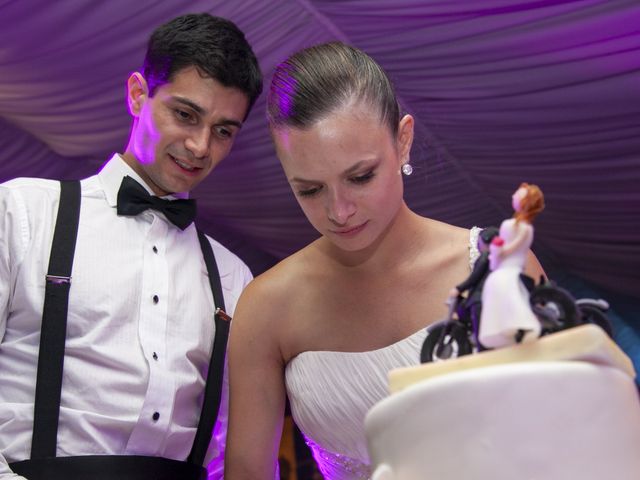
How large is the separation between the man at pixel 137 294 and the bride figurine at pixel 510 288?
110 cm

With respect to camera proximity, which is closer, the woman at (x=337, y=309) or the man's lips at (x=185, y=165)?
the woman at (x=337, y=309)

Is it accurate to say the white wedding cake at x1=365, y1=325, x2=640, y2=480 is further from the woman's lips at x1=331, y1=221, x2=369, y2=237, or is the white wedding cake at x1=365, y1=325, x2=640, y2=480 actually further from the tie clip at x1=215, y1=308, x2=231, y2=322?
the tie clip at x1=215, y1=308, x2=231, y2=322

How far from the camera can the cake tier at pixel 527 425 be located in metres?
1.04

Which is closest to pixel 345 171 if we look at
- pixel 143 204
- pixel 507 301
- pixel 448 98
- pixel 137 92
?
pixel 507 301

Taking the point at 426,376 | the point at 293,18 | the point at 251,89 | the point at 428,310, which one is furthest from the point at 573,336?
the point at 293,18

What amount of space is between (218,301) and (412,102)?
1.57m

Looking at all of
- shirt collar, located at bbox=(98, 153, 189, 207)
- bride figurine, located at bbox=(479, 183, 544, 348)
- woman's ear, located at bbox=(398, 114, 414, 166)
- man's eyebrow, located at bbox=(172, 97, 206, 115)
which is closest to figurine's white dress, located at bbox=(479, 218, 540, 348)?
bride figurine, located at bbox=(479, 183, 544, 348)

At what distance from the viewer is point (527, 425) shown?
1047 mm

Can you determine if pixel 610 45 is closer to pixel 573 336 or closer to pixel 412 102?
pixel 412 102

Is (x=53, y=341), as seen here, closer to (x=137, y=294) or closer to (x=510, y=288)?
(x=137, y=294)

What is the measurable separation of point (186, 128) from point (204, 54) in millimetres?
199

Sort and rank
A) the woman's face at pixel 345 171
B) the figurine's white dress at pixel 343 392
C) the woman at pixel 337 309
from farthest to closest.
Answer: the figurine's white dress at pixel 343 392 < the woman at pixel 337 309 < the woman's face at pixel 345 171

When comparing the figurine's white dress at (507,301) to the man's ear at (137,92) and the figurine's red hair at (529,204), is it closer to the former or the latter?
the figurine's red hair at (529,204)

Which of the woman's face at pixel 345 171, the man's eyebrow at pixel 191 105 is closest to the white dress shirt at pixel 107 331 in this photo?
the man's eyebrow at pixel 191 105
